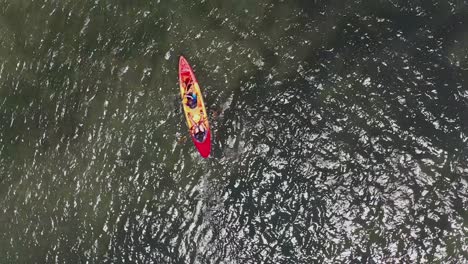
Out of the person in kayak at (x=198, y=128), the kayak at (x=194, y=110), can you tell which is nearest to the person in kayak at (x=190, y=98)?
the kayak at (x=194, y=110)

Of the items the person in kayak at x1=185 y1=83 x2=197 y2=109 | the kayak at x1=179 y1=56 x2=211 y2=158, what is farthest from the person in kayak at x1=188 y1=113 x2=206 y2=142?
the person in kayak at x1=185 y1=83 x2=197 y2=109

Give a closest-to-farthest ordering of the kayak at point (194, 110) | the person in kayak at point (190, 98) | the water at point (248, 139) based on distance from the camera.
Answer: the water at point (248, 139), the kayak at point (194, 110), the person in kayak at point (190, 98)

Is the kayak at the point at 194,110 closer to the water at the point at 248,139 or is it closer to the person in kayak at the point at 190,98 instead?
the person in kayak at the point at 190,98

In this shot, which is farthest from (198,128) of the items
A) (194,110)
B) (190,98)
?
(190,98)

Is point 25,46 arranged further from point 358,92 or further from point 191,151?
point 358,92

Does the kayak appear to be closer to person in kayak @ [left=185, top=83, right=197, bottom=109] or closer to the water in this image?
person in kayak @ [left=185, top=83, right=197, bottom=109]

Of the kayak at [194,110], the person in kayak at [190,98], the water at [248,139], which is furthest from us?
the person in kayak at [190,98]

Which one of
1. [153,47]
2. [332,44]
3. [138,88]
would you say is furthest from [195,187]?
[332,44]
